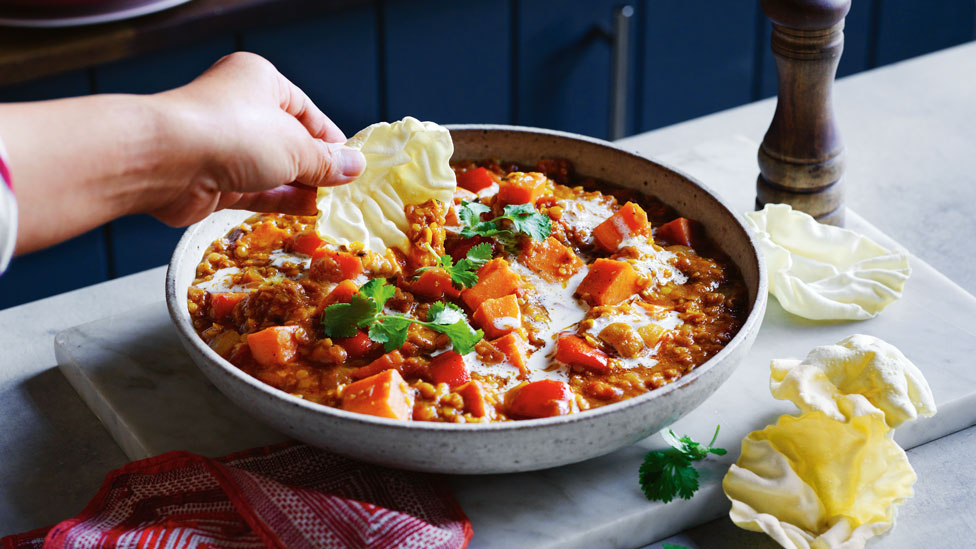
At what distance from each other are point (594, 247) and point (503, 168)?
0.37m

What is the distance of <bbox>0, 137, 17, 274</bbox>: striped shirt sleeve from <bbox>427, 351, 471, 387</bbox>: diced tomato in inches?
27.2

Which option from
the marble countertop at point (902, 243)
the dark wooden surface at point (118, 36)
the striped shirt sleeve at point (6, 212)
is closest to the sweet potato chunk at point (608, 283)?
the marble countertop at point (902, 243)

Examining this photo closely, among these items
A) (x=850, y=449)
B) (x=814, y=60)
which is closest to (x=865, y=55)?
(x=814, y=60)

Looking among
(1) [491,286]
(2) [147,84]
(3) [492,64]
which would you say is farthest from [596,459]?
(3) [492,64]

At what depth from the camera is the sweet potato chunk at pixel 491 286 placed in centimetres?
193

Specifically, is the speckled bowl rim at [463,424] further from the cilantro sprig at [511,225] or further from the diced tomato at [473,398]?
the cilantro sprig at [511,225]

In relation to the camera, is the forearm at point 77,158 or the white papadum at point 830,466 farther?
the white papadum at point 830,466

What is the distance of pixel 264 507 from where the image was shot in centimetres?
162

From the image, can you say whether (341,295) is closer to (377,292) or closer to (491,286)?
(377,292)

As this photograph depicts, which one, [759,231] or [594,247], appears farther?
[759,231]

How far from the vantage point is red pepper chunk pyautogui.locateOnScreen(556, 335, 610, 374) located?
1783 mm

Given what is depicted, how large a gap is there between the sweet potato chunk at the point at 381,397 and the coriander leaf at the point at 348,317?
0.46 feet

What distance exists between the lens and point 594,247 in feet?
6.98

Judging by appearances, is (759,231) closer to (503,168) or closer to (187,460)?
(503,168)
